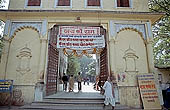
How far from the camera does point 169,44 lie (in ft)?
37.4

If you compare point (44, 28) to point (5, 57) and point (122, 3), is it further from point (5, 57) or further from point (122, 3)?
point (122, 3)

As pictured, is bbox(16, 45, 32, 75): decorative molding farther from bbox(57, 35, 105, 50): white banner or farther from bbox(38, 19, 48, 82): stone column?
bbox(57, 35, 105, 50): white banner

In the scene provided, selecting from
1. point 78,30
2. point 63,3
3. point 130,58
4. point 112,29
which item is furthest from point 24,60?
point 130,58

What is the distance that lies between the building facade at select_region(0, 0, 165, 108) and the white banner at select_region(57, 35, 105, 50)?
1.84ft

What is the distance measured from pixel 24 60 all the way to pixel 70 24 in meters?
3.64

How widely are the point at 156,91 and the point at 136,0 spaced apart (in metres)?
6.14

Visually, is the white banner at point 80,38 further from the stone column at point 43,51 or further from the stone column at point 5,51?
the stone column at point 5,51

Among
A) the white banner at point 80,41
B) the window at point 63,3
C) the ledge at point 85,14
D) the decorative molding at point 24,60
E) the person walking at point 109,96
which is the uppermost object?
the window at point 63,3

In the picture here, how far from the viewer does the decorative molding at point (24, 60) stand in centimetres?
726

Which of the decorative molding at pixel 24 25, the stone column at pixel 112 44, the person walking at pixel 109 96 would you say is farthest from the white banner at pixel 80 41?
the person walking at pixel 109 96

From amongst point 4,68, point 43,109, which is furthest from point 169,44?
point 4,68

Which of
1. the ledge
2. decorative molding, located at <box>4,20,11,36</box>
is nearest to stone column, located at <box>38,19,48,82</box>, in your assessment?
the ledge

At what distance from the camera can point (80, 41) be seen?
7.65m

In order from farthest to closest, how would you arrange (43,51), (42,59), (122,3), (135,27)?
(122,3)
(135,27)
(43,51)
(42,59)
